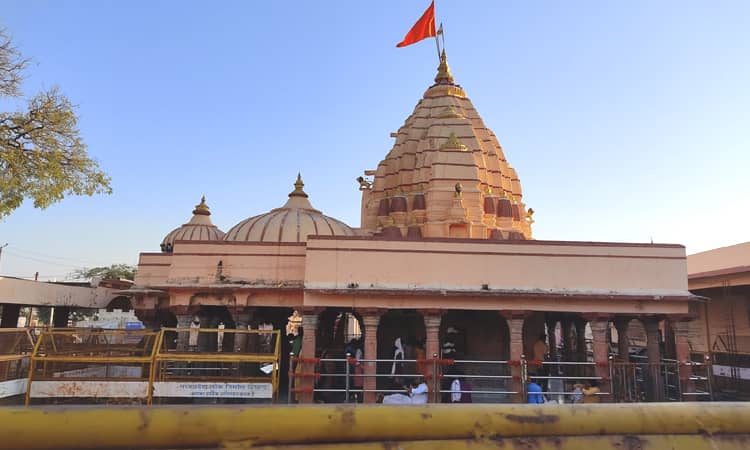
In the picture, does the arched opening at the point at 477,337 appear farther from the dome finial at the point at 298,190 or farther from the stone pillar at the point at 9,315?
the stone pillar at the point at 9,315

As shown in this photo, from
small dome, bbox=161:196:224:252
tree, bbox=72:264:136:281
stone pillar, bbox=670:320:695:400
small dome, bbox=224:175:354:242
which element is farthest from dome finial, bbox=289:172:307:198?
tree, bbox=72:264:136:281

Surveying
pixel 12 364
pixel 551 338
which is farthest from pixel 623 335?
pixel 12 364

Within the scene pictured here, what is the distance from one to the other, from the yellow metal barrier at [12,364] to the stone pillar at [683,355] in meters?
15.7

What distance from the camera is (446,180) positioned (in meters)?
20.9

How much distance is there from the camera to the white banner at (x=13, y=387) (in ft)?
34.0

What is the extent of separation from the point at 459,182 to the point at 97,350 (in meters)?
14.2

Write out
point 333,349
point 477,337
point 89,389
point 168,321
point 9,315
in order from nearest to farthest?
point 89,389 → point 333,349 → point 477,337 → point 9,315 → point 168,321

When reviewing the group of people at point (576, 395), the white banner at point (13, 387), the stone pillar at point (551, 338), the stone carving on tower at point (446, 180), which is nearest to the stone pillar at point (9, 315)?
the white banner at point (13, 387)

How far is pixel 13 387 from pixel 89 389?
1.67 metres

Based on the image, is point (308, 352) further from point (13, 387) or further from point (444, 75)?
point (444, 75)

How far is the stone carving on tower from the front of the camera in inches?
814

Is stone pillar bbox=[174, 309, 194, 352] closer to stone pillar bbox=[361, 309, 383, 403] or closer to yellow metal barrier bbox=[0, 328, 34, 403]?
yellow metal barrier bbox=[0, 328, 34, 403]

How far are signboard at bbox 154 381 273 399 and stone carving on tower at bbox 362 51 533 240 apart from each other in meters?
8.68

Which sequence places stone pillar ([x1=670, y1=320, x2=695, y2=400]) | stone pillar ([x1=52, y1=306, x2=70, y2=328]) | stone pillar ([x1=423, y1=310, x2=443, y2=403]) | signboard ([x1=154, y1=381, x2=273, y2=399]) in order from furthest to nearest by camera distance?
stone pillar ([x1=52, y1=306, x2=70, y2=328])
stone pillar ([x1=670, y1=320, x2=695, y2=400])
stone pillar ([x1=423, y1=310, x2=443, y2=403])
signboard ([x1=154, y1=381, x2=273, y2=399])
